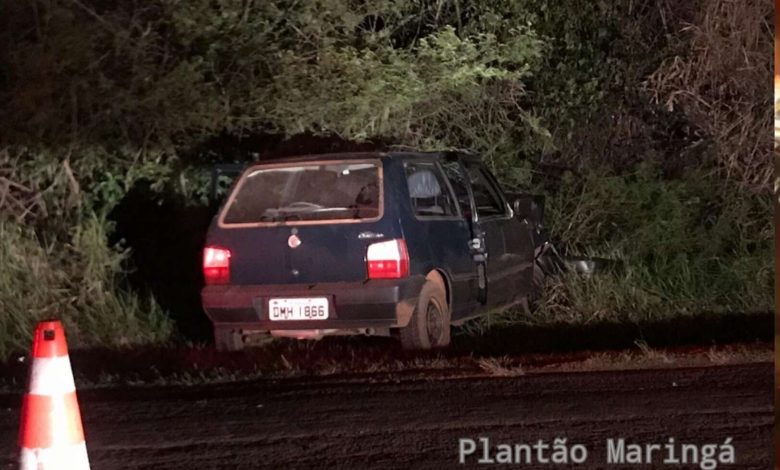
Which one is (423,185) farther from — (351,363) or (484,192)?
(351,363)

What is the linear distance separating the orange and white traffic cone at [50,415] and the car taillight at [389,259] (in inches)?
135

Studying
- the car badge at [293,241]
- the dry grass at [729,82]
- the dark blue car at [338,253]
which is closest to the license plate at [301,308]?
the dark blue car at [338,253]

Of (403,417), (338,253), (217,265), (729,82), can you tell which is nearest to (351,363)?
(338,253)

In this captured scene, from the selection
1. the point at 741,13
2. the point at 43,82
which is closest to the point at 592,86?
the point at 741,13

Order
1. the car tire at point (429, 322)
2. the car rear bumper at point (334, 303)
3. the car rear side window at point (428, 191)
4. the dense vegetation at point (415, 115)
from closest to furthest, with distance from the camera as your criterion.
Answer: the car rear bumper at point (334, 303) → the car tire at point (429, 322) → the car rear side window at point (428, 191) → the dense vegetation at point (415, 115)

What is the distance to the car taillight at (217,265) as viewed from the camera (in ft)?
28.1

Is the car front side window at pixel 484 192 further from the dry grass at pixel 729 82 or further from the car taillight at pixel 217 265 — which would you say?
the dry grass at pixel 729 82

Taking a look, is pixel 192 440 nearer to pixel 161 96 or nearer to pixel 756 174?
pixel 161 96

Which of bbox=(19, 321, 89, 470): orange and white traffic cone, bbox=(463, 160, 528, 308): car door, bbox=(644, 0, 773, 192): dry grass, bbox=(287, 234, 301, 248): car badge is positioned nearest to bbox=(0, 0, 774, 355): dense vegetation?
bbox=(644, 0, 773, 192): dry grass

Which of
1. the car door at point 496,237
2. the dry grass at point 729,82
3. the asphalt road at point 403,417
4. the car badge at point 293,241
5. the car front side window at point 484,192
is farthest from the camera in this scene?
the dry grass at point 729,82

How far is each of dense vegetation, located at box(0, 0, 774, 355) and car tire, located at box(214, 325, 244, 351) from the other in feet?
6.33

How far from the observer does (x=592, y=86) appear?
517 inches

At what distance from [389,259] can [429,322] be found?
27.1 inches

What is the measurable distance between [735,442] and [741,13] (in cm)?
733
